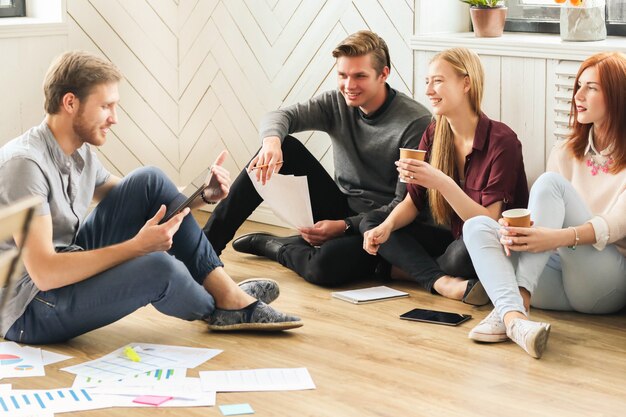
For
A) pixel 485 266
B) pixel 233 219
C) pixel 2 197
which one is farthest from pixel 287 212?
pixel 2 197

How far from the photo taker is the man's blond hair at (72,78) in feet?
9.18

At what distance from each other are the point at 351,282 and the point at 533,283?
81cm

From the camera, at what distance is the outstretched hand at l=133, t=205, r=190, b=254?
2756mm

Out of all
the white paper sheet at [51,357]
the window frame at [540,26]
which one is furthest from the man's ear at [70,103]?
the window frame at [540,26]

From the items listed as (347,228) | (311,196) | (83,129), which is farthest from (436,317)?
(83,129)

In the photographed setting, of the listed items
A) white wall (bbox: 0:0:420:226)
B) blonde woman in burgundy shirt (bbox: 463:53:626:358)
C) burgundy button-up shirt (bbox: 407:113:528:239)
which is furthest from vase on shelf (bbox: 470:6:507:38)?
blonde woman in burgundy shirt (bbox: 463:53:626:358)

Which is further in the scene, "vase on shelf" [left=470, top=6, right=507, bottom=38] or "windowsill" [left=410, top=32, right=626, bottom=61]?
"vase on shelf" [left=470, top=6, right=507, bottom=38]

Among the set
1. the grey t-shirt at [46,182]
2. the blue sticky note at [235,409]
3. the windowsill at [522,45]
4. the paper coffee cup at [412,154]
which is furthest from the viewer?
the windowsill at [522,45]

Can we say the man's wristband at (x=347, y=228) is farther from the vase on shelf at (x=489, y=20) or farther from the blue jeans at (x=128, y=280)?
the vase on shelf at (x=489, y=20)

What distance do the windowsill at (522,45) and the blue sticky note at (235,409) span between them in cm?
181

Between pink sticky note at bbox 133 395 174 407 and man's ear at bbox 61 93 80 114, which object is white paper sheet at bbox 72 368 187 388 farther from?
man's ear at bbox 61 93 80 114

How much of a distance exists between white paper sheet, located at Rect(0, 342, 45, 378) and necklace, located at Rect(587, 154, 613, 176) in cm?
177

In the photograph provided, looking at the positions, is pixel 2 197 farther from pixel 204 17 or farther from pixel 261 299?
pixel 204 17

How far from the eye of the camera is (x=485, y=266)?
9.98 ft
